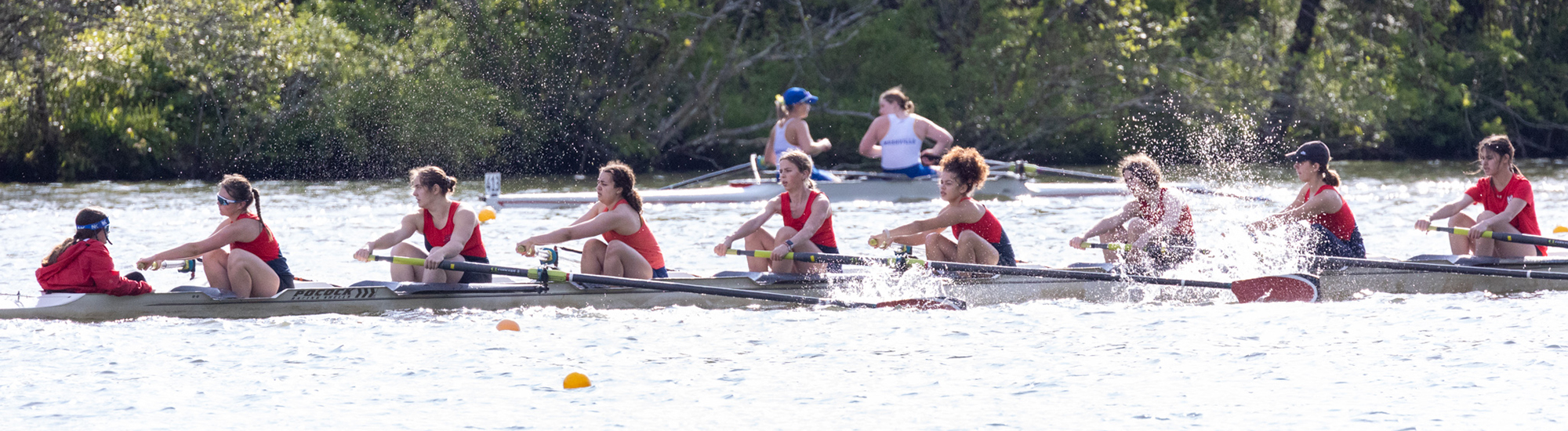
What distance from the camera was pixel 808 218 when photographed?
27.9 feet

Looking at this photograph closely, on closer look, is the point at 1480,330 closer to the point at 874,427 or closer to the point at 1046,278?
the point at 1046,278

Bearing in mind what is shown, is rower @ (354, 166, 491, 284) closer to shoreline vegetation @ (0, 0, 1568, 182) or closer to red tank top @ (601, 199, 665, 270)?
red tank top @ (601, 199, 665, 270)

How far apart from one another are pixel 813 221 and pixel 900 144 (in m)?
7.67

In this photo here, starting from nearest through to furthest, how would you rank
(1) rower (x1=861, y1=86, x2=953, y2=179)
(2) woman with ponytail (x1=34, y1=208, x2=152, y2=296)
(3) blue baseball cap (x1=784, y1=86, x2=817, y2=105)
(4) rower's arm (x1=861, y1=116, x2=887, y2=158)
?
(2) woman with ponytail (x1=34, y1=208, x2=152, y2=296), (3) blue baseball cap (x1=784, y1=86, x2=817, y2=105), (1) rower (x1=861, y1=86, x2=953, y2=179), (4) rower's arm (x1=861, y1=116, x2=887, y2=158)

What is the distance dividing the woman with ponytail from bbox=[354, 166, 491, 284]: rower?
3.78ft

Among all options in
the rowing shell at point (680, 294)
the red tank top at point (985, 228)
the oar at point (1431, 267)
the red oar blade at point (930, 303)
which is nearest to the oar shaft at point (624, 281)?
the rowing shell at point (680, 294)

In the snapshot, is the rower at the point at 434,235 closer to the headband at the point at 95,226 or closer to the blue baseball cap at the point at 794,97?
the headband at the point at 95,226

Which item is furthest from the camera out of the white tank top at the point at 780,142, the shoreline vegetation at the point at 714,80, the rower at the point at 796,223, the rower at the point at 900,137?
the shoreline vegetation at the point at 714,80

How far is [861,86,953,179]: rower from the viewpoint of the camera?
Answer: 619 inches

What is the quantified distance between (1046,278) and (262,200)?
42.1 ft

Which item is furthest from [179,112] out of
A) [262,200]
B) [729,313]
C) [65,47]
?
[729,313]

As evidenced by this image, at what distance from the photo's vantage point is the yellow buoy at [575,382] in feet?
21.3

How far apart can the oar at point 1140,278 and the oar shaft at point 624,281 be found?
0.97ft

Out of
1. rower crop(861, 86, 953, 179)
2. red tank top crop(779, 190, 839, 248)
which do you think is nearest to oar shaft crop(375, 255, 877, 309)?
red tank top crop(779, 190, 839, 248)
